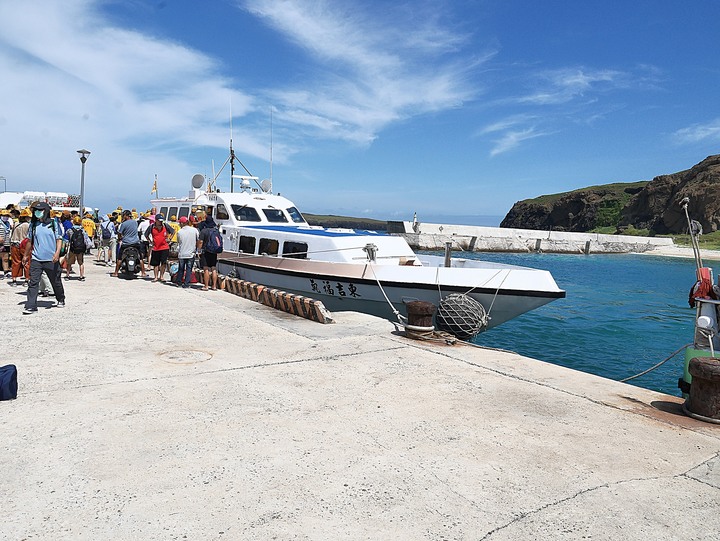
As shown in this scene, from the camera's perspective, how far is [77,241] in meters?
12.7

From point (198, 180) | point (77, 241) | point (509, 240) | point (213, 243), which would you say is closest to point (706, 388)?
point (213, 243)

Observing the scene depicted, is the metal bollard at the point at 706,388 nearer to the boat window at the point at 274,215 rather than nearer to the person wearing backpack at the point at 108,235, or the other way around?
the boat window at the point at 274,215

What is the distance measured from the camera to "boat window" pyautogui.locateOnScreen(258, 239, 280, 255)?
14.5 metres

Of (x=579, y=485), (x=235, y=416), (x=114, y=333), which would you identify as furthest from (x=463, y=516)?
(x=114, y=333)

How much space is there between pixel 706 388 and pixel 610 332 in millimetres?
13787

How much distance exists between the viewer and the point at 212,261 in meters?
13.4

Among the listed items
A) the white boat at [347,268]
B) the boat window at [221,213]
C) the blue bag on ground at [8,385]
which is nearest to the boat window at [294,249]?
the white boat at [347,268]

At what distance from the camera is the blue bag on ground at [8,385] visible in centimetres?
508

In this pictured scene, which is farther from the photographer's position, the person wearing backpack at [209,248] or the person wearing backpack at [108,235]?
the person wearing backpack at [108,235]

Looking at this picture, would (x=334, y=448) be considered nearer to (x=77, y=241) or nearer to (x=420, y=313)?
(x=420, y=313)

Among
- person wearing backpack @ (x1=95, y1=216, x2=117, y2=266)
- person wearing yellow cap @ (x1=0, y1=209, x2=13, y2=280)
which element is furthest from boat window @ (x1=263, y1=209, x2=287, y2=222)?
person wearing yellow cap @ (x1=0, y1=209, x2=13, y2=280)

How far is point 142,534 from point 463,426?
2.88 m

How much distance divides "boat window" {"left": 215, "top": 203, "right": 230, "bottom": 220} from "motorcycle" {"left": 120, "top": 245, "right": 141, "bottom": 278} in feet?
8.87

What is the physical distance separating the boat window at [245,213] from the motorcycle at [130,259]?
3051 millimetres
